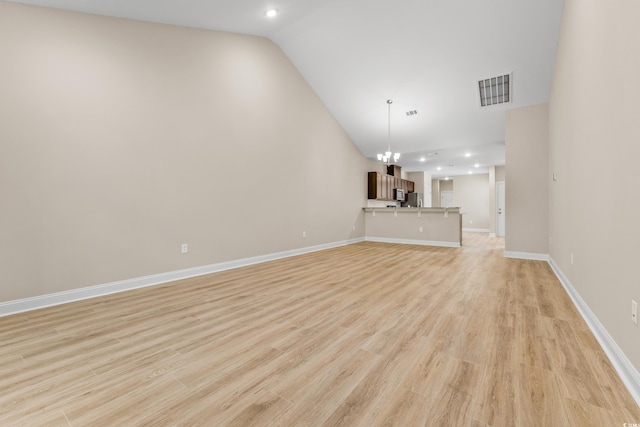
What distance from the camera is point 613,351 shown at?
1698 millimetres

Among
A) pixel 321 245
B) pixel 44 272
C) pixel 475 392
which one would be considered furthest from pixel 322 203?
pixel 475 392

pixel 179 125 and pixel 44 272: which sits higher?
pixel 179 125

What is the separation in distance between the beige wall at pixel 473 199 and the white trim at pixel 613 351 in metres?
10.2

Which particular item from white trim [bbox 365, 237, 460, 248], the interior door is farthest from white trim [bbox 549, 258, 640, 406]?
the interior door

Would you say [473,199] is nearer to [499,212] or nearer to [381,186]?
[499,212]

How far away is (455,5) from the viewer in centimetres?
390

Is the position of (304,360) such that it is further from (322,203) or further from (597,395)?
(322,203)

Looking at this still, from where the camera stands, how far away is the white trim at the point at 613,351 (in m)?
1.39

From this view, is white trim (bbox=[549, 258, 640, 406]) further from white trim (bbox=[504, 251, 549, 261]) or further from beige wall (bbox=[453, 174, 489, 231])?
beige wall (bbox=[453, 174, 489, 231])

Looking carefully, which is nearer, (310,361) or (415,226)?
(310,361)

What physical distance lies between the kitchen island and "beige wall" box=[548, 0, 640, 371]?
4120 millimetres

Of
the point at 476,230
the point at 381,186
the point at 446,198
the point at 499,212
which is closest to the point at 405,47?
the point at 381,186

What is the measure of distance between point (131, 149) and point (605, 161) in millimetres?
4508

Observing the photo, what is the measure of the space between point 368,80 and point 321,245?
147 inches
